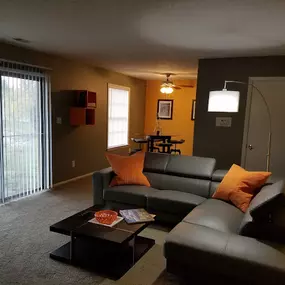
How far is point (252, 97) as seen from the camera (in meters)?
4.55

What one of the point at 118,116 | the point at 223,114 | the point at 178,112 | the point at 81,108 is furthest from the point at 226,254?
the point at 178,112

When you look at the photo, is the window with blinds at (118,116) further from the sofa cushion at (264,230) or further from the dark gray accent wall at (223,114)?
the sofa cushion at (264,230)

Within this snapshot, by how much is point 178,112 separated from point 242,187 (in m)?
5.30

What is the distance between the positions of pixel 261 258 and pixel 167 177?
2.00 meters

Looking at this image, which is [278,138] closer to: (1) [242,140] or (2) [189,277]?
(1) [242,140]

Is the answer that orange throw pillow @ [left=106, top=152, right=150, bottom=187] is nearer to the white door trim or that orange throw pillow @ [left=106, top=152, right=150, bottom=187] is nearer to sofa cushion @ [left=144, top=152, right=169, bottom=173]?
sofa cushion @ [left=144, top=152, right=169, bottom=173]

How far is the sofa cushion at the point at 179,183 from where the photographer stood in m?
3.59

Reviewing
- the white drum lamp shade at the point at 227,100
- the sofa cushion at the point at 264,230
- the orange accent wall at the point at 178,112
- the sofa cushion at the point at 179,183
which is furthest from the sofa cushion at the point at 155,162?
the orange accent wall at the point at 178,112

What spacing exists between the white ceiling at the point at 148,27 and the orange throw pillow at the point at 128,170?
5.20 feet

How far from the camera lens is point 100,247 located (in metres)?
2.77

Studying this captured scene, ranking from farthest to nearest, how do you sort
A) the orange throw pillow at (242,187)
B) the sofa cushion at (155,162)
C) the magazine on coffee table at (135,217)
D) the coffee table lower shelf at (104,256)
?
the sofa cushion at (155,162), the orange throw pillow at (242,187), the magazine on coffee table at (135,217), the coffee table lower shelf at (104,256)

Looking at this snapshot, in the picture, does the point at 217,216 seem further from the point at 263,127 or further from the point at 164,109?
the point at 164,109

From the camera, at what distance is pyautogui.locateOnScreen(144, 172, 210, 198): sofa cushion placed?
3.59 metres

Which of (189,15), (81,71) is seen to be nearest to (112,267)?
(189,15)
